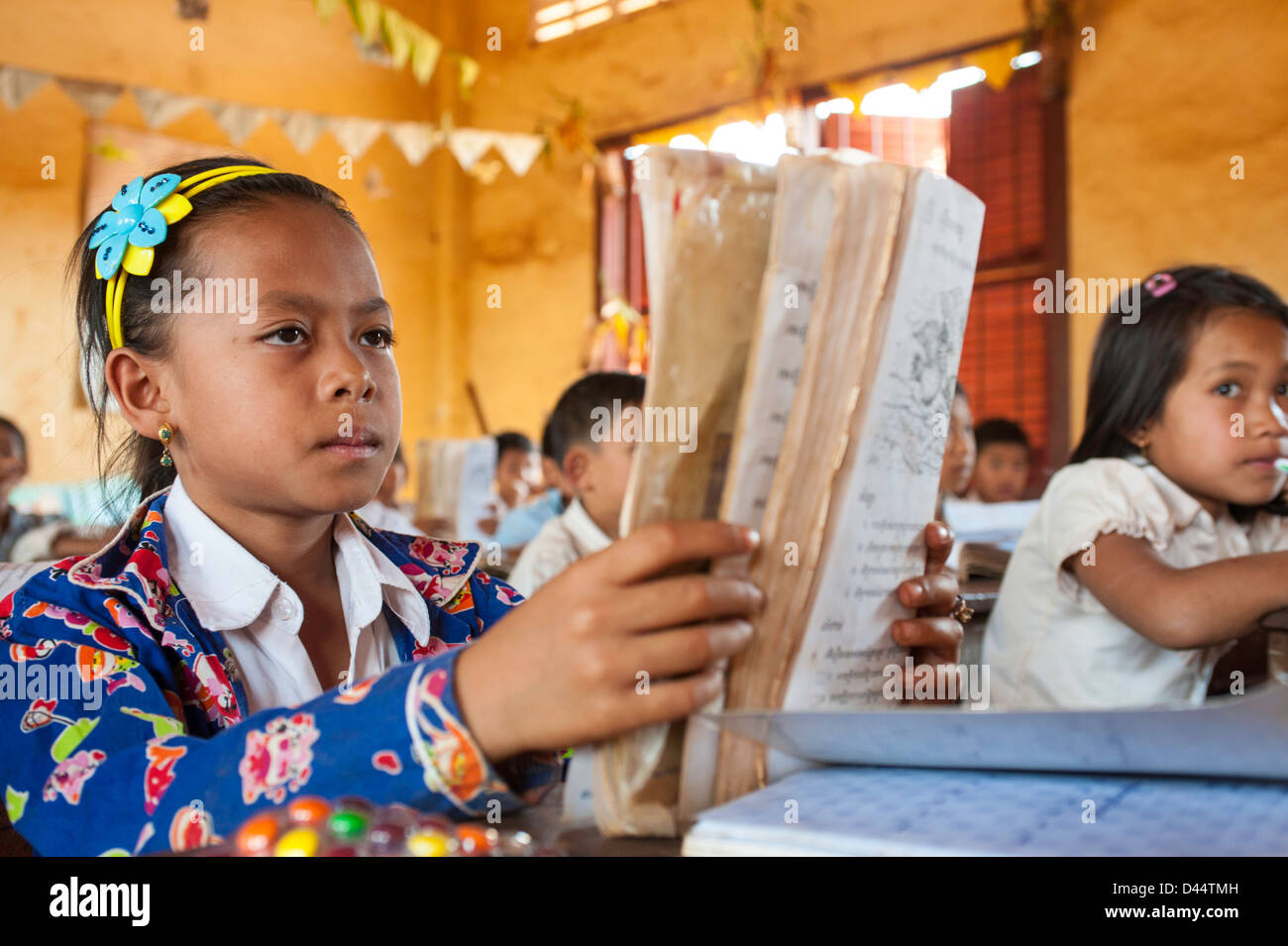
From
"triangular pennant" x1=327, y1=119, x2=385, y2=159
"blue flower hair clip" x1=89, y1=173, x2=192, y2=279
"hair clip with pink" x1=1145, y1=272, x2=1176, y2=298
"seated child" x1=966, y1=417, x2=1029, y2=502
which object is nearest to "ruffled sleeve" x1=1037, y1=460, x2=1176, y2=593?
"hair clip with pink" x1=1145, y1=272, x2=1176, y2=298

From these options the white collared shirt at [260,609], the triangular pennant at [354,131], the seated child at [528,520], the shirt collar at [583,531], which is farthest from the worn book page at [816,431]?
the triangular pennant at [354,131]

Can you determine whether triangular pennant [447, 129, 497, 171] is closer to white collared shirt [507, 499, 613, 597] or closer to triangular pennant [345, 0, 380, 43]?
triangular pennant [345, 0, 380, 43]

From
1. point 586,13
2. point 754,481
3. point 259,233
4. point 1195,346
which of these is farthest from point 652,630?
point 586,13

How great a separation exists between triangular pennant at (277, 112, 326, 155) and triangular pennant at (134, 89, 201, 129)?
392mm

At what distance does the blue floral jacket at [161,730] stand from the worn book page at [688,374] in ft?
0.20

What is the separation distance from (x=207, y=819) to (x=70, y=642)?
204 millimetres

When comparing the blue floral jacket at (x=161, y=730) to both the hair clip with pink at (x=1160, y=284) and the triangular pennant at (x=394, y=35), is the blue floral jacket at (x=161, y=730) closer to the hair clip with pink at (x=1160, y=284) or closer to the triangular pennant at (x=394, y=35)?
the hair clip with pink at (x=1160, y=284)

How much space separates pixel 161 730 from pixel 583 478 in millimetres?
1893

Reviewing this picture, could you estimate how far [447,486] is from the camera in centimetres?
372

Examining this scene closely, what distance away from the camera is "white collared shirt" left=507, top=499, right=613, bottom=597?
201 centimetres

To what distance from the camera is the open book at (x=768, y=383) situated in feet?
1.38

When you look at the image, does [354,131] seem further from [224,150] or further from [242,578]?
[242,578]

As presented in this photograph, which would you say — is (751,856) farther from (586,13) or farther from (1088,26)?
(586,13)
